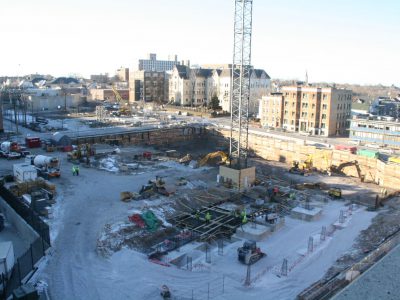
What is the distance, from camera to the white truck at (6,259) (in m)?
15.4

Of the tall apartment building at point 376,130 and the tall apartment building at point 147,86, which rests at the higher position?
the tall apartment building at point 147,86

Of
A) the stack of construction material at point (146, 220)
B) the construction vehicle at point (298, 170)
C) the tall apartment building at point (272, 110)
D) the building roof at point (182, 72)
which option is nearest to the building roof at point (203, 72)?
the building roof at point (182, 72)

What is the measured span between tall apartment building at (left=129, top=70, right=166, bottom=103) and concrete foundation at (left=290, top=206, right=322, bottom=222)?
66.2m

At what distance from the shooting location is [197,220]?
24703 millimetres

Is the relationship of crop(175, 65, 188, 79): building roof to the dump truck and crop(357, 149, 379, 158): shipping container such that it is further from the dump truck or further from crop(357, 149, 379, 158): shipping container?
the dump truck

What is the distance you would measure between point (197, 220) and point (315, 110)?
32.1 meters

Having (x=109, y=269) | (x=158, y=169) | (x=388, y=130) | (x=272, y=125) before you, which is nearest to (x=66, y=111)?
(x=272, y=125)

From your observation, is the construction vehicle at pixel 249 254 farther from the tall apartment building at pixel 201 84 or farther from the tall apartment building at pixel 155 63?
the tall apartment building at pixel 155 63

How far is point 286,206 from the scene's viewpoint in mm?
27875

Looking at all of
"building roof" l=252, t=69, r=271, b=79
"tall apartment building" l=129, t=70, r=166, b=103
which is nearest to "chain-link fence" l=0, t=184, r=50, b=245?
"building roof" l=252, t=69, r=271, b=79

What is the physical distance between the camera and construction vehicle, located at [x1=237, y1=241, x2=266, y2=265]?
741 inches

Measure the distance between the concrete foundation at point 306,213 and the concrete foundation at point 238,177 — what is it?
588 cm

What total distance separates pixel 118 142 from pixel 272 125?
72.2 feet

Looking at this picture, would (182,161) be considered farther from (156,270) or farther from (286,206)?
(156,270)
